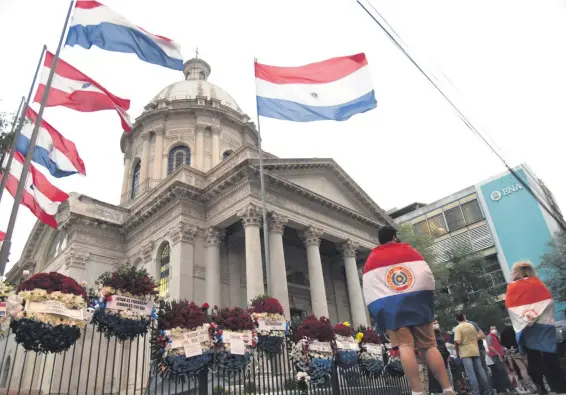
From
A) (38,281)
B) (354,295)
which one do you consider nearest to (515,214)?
(354,295)

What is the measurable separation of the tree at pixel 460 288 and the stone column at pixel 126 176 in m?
23.5

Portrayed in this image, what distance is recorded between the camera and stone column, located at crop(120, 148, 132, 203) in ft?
111

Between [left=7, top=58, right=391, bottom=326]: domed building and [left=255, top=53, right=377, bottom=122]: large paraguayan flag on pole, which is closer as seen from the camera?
[left=255, top=53, right=377, bottom=122]: large paraguayan flag on pole

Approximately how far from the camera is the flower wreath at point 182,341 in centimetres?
652

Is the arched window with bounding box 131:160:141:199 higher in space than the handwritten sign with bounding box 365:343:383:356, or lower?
higher

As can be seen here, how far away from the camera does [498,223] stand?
37.5 meters

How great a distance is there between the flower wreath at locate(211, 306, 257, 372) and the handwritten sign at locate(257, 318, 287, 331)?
0.32m

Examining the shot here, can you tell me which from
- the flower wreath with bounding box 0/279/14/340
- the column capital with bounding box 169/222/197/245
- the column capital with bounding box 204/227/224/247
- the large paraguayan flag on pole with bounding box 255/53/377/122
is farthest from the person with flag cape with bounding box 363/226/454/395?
the column capital with bounding box 204/227/224/247

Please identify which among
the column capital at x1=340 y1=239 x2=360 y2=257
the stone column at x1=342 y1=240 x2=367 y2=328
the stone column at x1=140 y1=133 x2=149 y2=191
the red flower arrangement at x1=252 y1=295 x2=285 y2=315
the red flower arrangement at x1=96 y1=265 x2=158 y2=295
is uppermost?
the stone column at x1=140 y1=133 x2=149 y2=191

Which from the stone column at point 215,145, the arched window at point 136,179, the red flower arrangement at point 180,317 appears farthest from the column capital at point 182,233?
the red flower arrangement at point 180,317

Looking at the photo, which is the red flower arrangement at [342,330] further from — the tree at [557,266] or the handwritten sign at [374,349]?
the tree at [557,266]

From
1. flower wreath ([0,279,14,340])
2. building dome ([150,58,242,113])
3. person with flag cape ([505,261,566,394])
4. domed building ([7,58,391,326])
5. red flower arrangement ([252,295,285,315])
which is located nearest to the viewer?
flower wreath ([0,279,14,340])

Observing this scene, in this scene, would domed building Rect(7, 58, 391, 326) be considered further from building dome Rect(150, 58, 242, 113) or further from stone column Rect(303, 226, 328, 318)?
building dome Rect(150, 58, 242, 113)

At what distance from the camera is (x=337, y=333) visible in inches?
356
